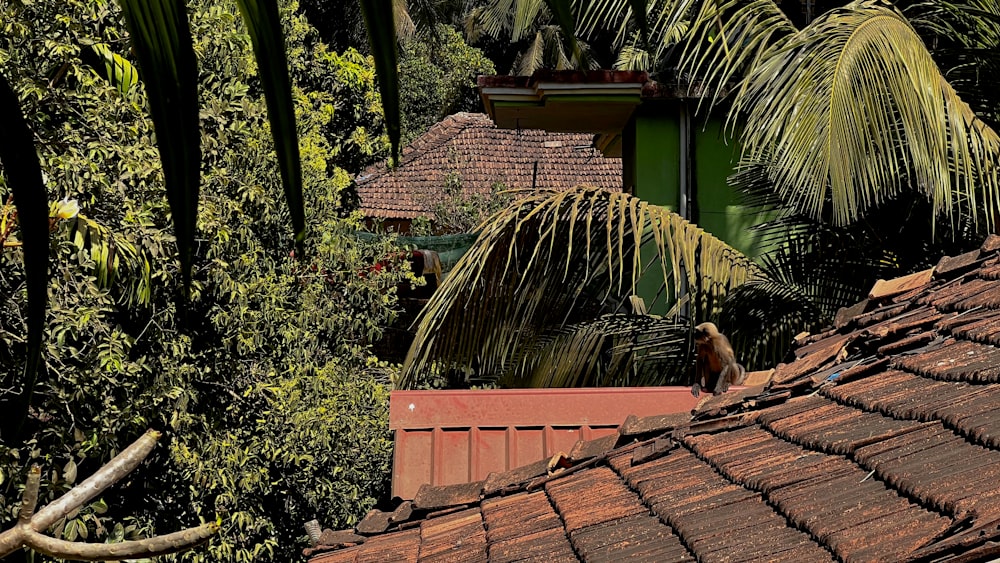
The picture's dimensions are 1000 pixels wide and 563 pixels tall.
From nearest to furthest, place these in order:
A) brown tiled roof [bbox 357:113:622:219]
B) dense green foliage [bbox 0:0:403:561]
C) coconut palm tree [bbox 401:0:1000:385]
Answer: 1. dense green foliage [bbox 0:0:403:561]
2. coconut palm tree [bbox 401:0:1000:385]
3. brown tiled roof [bbox 357:113:622:219]

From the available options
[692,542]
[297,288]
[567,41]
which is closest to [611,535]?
[692,542]

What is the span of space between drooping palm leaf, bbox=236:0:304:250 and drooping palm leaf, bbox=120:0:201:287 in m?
0.02

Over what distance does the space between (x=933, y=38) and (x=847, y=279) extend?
197 centimetres

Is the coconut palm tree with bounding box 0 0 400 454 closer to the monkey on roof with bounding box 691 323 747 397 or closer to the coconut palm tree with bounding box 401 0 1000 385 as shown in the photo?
A: the coconut palm tree with bounding box 401 0 1000 385

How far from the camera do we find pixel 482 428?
205 inches

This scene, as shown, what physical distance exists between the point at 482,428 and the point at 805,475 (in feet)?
7.55

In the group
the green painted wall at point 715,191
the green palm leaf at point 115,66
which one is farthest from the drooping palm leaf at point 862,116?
the green painted wall at point 715,191

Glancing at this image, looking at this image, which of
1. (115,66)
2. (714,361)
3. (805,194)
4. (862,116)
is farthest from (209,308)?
(862,116)

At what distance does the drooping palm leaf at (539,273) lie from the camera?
22.6ft

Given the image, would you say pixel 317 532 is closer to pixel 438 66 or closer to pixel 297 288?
pixel 297 288

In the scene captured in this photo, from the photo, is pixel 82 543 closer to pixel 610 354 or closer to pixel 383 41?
pixel 383 41

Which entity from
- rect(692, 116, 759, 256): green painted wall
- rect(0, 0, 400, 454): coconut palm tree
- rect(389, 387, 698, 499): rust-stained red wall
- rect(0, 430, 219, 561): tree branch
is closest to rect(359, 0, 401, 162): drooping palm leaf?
rect(0, 0, 400, 454): coconut palm tree

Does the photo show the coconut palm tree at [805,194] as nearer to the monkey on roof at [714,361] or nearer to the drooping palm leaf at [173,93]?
the monkey on roof at [714,361]

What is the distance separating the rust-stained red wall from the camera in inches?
200
